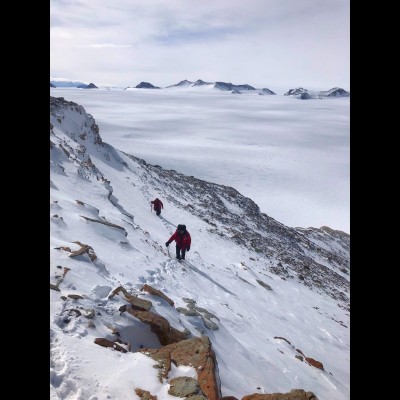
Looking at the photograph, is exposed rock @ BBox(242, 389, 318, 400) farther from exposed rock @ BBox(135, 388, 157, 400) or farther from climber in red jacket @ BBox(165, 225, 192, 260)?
climber in red jacket @ BBox(165, 225, 192, 260)

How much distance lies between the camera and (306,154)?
245 feet

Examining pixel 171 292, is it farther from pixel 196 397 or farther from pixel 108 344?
pixel 196 397

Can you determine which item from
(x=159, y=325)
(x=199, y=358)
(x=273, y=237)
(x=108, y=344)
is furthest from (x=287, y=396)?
(x=273, y=237)

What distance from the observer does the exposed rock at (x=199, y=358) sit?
16.0 feet

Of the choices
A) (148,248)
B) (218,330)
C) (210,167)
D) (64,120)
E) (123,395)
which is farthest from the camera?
(210,167)

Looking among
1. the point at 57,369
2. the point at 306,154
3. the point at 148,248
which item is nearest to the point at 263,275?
the point at 148,248

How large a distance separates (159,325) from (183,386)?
170 centimetres

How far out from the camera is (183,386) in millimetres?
4695

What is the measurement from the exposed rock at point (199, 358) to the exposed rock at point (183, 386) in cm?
17

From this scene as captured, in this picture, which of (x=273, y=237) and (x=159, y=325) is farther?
(x=273, y=237)

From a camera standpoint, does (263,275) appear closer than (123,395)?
No
